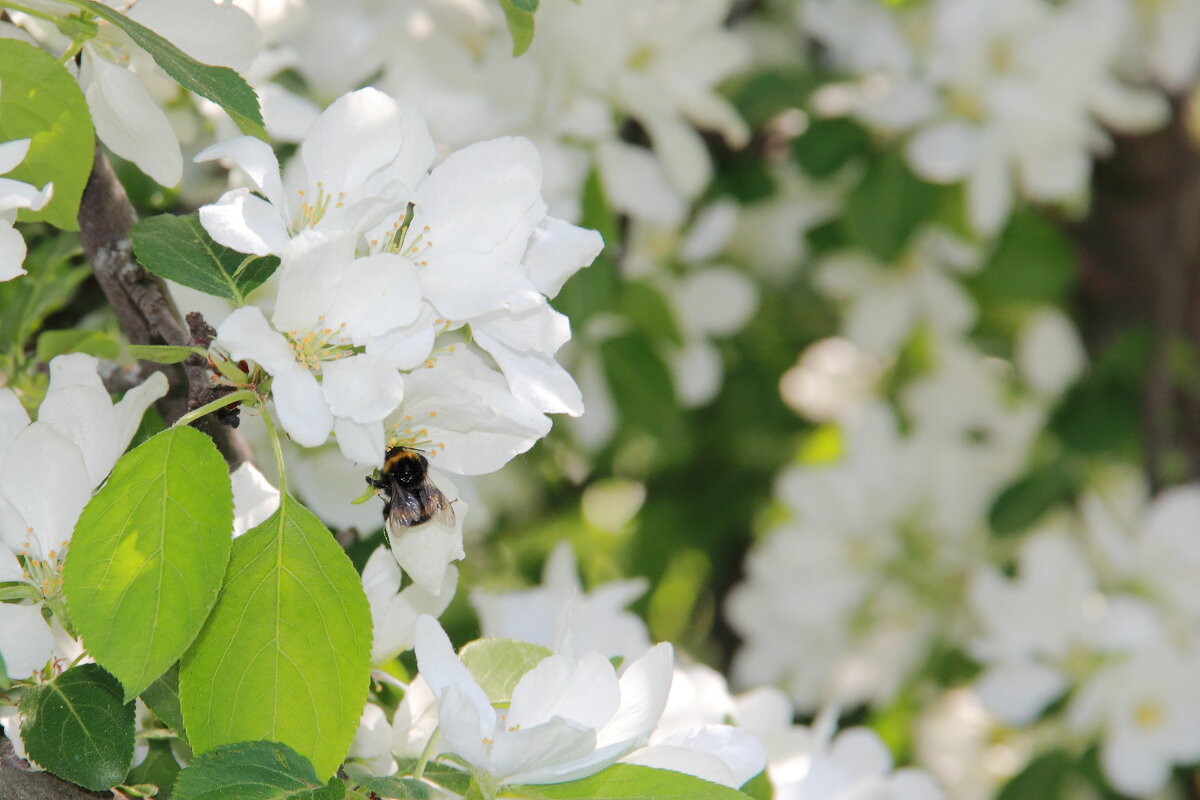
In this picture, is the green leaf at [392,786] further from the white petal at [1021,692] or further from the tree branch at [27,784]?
the white petal at [1021,692]

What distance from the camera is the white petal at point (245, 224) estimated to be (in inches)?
21.8

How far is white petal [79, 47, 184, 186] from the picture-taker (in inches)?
28.0

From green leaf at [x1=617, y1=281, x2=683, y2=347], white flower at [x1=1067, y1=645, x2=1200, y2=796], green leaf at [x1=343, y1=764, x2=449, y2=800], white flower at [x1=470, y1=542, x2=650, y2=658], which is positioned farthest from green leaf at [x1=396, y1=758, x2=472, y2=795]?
white flower at [x1=1067, y1=645, x2=1200, y2=796]

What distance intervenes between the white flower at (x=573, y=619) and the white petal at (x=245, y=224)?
0.39 meters

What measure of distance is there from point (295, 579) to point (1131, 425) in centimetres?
164

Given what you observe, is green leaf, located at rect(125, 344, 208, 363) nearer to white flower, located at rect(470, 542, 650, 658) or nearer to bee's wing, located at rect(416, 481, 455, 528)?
bee's wing, located at rect(416, 481, 455, 528)

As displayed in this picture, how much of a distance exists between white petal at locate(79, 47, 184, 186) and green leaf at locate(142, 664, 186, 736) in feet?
0.98

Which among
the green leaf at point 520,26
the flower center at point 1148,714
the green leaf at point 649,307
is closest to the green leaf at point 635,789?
the green leaf at point 520,26

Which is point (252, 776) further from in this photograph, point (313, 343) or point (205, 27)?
point (205, 27)

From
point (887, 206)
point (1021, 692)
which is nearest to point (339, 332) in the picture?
point (887, 206)

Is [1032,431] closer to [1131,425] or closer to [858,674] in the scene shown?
[1131,425]

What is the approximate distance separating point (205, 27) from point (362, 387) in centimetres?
27

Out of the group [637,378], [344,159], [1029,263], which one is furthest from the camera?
[1029,263]

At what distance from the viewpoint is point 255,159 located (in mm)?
599
